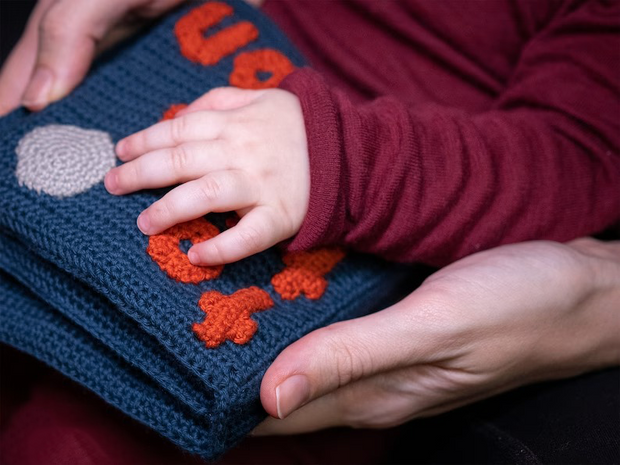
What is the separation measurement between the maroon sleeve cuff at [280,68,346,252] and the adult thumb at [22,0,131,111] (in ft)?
1.09

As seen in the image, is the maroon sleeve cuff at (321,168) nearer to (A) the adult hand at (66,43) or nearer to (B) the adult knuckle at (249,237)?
(B) the adult knuckle at (249,237)

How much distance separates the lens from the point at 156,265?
0.62 meters

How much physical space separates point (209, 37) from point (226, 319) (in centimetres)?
45

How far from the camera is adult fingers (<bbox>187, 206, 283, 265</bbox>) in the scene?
24.6 inches

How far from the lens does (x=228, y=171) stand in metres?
0.65

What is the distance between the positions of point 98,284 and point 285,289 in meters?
0.21

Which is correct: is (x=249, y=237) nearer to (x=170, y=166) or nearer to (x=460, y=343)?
(x=170, y=166)

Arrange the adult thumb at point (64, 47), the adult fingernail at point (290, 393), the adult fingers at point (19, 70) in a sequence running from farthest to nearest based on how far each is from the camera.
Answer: the adult fingers at point (19, 70)
the adult thumb at point (64, 47)
the adult fingernail at point (290, 393)

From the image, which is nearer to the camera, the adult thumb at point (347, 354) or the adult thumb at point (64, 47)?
the adult thumb at point (347, 354)

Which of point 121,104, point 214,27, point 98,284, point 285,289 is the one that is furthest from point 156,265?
point 214,27

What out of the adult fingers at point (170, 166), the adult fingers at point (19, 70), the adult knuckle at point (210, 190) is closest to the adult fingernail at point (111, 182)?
the adult fingers at point (170, 166)

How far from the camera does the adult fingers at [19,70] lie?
89 centimetres

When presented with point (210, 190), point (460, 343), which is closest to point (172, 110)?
point (210, 190)

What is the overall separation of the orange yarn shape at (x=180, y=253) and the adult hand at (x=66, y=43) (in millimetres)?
303
